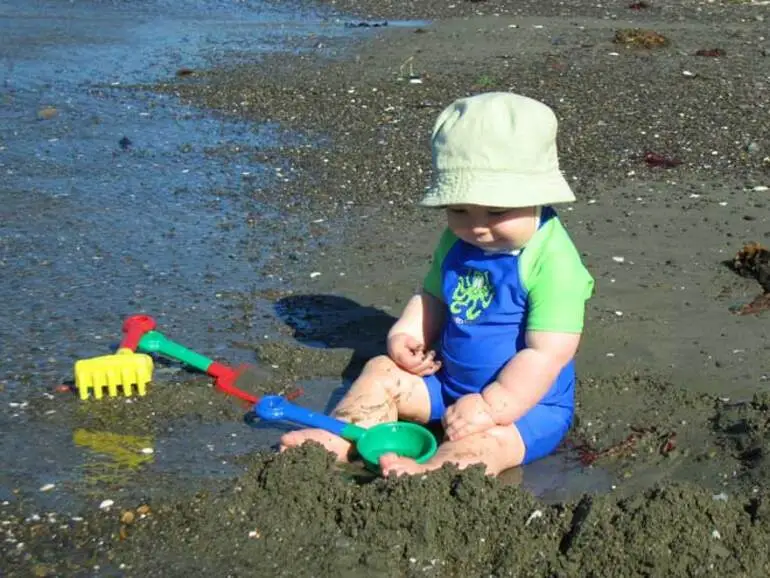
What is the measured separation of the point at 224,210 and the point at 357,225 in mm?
735

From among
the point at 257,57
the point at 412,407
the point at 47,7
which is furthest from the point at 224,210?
the point at 47,7

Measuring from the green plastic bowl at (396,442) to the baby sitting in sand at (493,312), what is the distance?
0.07m

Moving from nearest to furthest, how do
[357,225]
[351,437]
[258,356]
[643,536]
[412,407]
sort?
[643,536]
[351,437]
[412,407]
[258,356]
[357,225]

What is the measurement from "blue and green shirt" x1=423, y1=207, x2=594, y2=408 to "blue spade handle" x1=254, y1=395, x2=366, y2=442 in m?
0.43

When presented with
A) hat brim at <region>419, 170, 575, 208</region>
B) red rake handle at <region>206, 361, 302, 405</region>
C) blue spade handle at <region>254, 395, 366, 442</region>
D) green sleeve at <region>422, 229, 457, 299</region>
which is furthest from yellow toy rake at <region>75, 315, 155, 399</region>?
hat brim at <region>419, 170, 575, 208</region>

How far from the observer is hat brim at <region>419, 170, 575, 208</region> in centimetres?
360

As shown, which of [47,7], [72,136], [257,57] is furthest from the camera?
[47,7]

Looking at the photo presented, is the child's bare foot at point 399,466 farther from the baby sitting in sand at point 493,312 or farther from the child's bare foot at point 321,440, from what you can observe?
the child's bare foot at point 321,440

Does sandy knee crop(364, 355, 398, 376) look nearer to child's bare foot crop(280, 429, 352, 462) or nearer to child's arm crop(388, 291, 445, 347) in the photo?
child's arm crop(388, 291, 445, 347)

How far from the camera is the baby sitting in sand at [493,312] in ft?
11.9

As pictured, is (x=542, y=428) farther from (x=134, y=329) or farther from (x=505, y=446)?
(x=134, y=329)

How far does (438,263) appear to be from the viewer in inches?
163

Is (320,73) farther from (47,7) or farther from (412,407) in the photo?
(412,407)

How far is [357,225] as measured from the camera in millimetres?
6137
